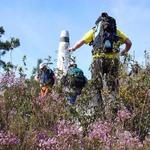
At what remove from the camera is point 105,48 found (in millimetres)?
7500

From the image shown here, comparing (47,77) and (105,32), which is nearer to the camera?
(47,77)

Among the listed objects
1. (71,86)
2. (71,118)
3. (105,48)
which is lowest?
(71,118)

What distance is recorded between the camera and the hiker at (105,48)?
6.77 meters

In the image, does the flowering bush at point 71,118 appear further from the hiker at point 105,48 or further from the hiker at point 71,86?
the hiker at point 105,48

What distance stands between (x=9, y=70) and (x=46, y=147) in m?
1.37

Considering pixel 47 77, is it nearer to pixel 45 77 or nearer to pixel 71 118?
pixel 45 77

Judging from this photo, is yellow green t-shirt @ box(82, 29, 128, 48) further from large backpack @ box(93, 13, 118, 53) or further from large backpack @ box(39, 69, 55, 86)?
large backpack @ box(39, 69, 55, 86)

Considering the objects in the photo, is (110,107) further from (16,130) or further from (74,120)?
(16,130)

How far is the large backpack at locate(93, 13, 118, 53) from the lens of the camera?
25.3ft

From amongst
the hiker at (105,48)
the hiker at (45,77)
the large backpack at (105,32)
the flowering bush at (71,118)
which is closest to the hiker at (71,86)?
the flowering bush at (71,118)

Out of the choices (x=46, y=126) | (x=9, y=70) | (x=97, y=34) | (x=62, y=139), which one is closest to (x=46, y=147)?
(x=62, y=139)

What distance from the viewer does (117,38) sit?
7.93 meters

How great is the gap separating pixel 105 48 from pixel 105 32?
0.40m

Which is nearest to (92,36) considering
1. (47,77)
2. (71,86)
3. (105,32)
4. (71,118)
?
(105,32)
